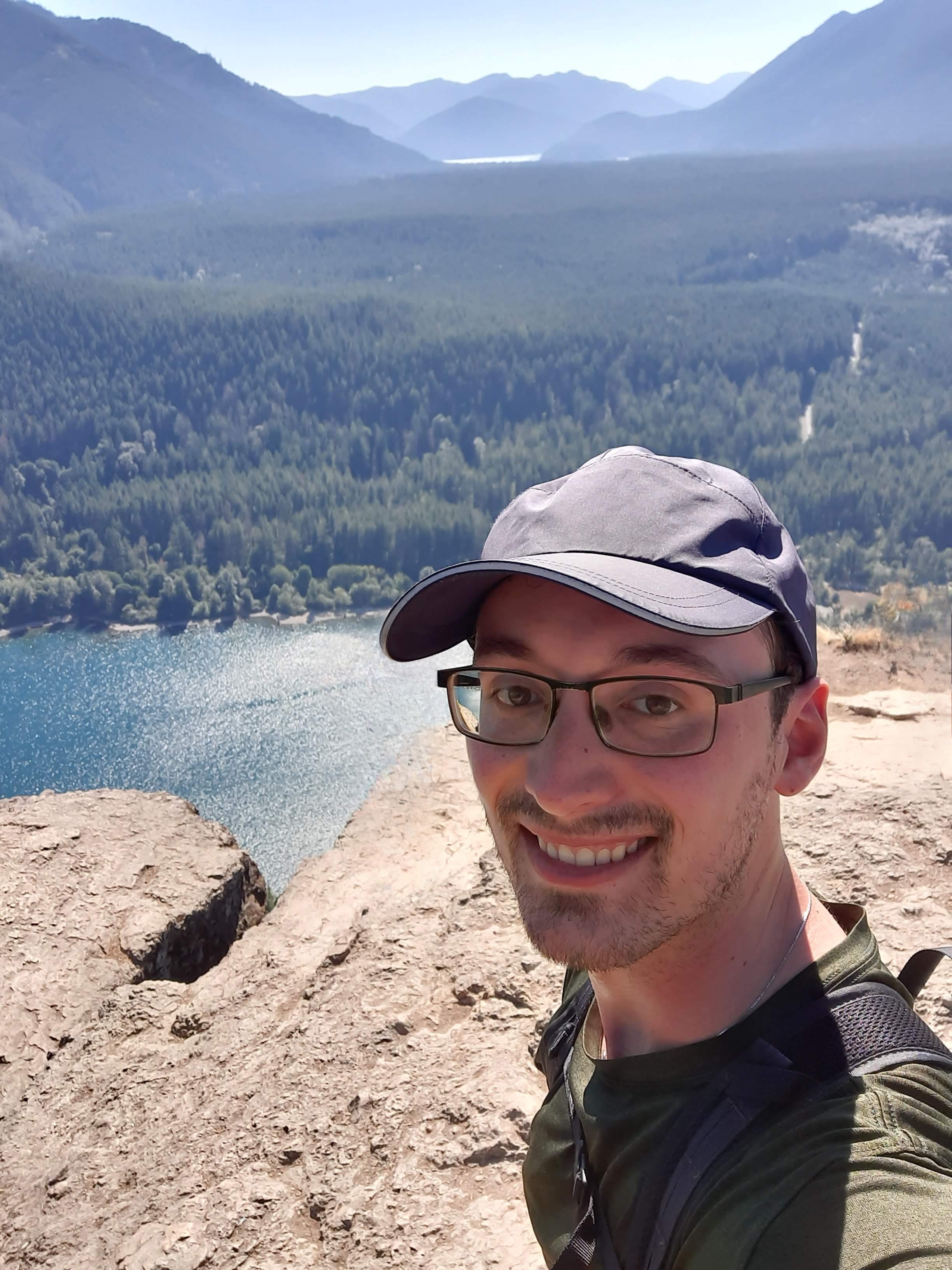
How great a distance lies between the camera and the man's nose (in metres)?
1.53

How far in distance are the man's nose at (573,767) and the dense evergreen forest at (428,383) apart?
5639 centimetres

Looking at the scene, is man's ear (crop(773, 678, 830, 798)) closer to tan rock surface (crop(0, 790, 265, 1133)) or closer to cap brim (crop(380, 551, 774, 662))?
cap brim (crop(380, 551, 774, 662))

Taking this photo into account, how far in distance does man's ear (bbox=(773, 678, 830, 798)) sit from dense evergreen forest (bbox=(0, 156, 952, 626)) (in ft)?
184

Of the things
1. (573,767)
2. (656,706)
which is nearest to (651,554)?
(656,706)

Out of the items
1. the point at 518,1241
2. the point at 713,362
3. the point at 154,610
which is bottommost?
the point at 154,610

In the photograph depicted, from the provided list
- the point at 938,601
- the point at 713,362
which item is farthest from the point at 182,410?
the point at 938,601

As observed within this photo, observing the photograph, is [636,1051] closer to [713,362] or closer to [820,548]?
[820,548]

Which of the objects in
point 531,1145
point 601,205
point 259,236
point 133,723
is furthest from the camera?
point 601,205

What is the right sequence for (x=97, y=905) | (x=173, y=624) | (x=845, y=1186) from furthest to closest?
(x=173, y=624)
(x=97, y=905)
(x=845, y=1186)

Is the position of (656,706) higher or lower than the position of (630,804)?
higher

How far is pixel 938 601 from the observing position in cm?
2977

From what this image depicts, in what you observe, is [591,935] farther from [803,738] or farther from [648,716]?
[803,738]

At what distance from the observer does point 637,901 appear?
1551 millimetres

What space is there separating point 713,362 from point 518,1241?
4282 inches
